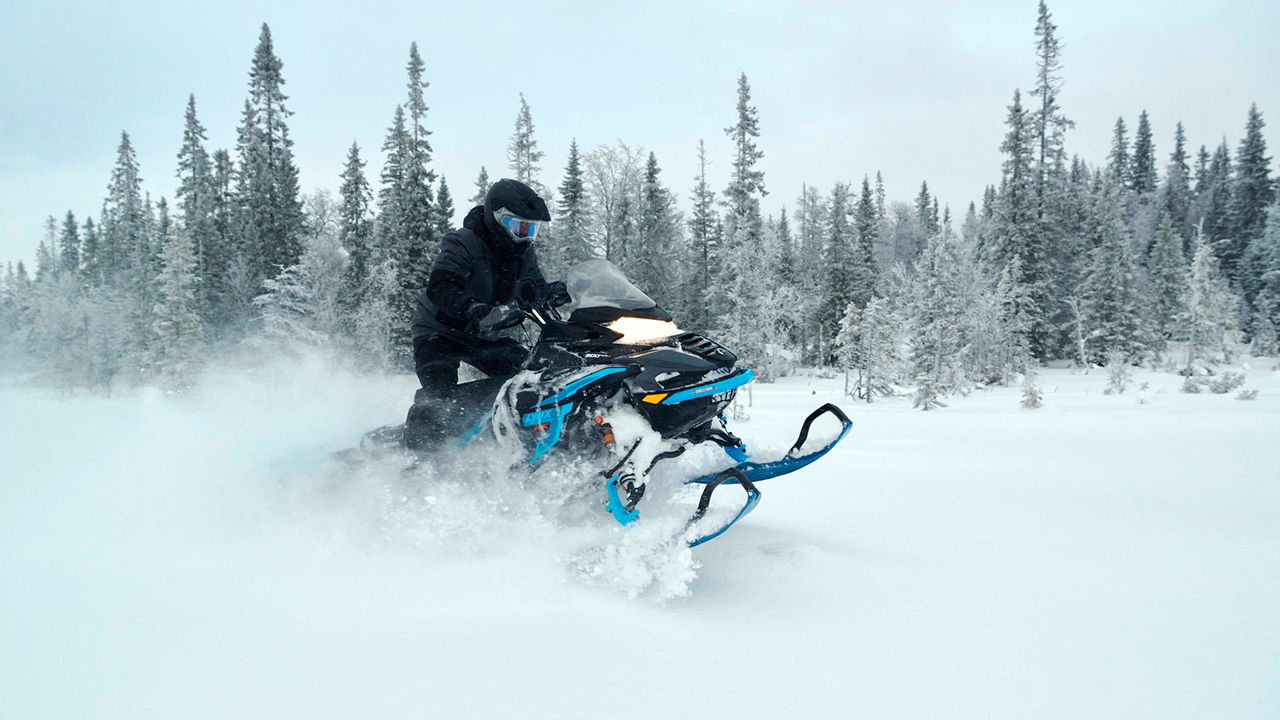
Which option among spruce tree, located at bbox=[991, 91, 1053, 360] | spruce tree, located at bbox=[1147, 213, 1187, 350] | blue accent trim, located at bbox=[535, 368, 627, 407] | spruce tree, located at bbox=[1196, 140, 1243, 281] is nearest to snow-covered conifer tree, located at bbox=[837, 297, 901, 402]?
blue accent trim, located at bbox=[535, 368, 627, 407]

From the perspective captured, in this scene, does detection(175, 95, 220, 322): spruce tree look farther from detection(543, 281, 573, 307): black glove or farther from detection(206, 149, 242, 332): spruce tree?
detection(543, 281, 573, 307): black glove

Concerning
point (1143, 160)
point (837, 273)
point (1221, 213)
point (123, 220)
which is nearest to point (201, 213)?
point (123, 220)

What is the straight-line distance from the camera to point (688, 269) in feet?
147

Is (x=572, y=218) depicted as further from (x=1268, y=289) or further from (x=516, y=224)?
(x=1268, y=289)

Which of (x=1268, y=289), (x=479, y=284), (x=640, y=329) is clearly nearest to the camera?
(x=640, y=329)

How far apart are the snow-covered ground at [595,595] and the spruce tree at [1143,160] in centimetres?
8196

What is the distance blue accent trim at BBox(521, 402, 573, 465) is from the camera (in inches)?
147

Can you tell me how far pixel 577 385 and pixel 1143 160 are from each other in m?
89.3

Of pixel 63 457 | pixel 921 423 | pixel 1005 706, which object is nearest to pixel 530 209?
pixel 1005 706

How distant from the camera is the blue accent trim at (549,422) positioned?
147 inches

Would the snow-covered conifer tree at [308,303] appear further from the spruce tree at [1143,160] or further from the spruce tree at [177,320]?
the spruce tree at [1143,160]

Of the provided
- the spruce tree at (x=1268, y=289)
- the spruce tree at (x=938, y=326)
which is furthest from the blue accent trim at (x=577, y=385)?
the spruce tree at (x=1268, y=289)

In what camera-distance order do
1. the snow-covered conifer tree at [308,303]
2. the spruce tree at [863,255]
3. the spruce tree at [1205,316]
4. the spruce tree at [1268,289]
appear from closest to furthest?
1. the spruce tree at [1205,316]
2. the snow-covered conifer tree at [308,303]
3. the spruce tree at [1268,289]
4. the spruce tree at [863,255]

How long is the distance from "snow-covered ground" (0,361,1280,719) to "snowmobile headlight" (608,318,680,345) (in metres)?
1.03
